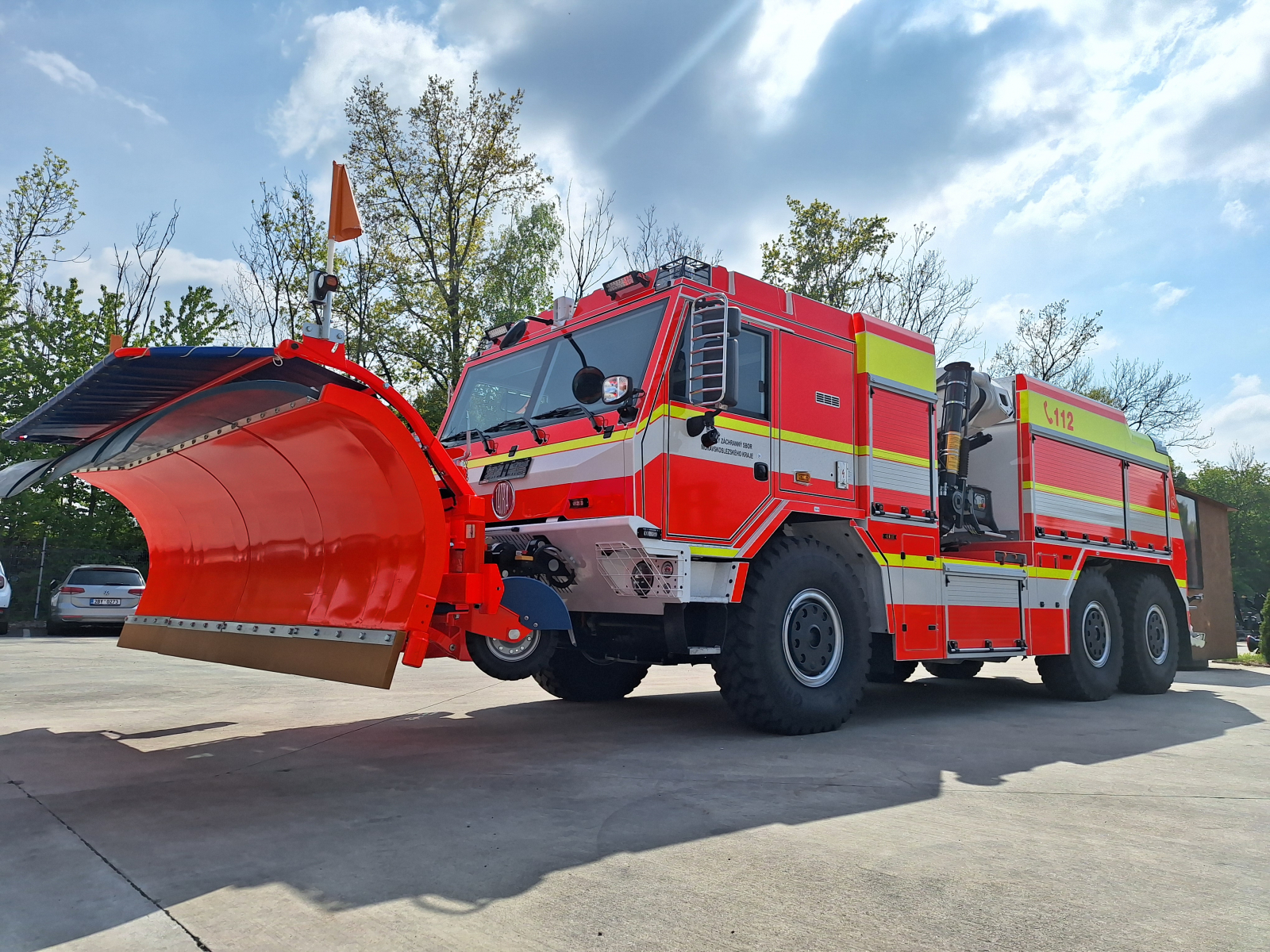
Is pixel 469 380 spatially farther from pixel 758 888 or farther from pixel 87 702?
pixel 758 888

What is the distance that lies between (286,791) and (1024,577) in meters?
6.41

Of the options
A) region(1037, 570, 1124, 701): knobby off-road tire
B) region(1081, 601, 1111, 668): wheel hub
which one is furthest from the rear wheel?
region(1081, 601, 1111, 668): wheel hub

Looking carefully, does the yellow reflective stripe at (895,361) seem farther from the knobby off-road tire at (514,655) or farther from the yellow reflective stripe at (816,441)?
the knobby off-road tire at (514,655)

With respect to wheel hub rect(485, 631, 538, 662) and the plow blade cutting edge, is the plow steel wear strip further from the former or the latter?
wheel hub rect(485, 631, 538, 662)

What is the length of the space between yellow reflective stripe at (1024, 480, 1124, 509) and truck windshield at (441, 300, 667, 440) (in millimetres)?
4643

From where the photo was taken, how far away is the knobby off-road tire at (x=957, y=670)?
11047 millimetres

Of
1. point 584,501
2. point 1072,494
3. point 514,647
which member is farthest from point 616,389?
point 1072,494

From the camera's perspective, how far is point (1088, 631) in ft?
29.8

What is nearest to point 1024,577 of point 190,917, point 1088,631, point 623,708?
point 1088,631

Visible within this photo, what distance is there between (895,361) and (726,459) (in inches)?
86.5

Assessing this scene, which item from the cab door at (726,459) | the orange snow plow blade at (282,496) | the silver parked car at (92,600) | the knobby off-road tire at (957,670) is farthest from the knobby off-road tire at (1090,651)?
the silver parked car at (92,600)

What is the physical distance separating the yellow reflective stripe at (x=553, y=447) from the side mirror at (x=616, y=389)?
0.21 meters

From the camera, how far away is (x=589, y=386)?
5.62 meters

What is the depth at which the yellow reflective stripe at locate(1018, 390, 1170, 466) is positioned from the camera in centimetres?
876
